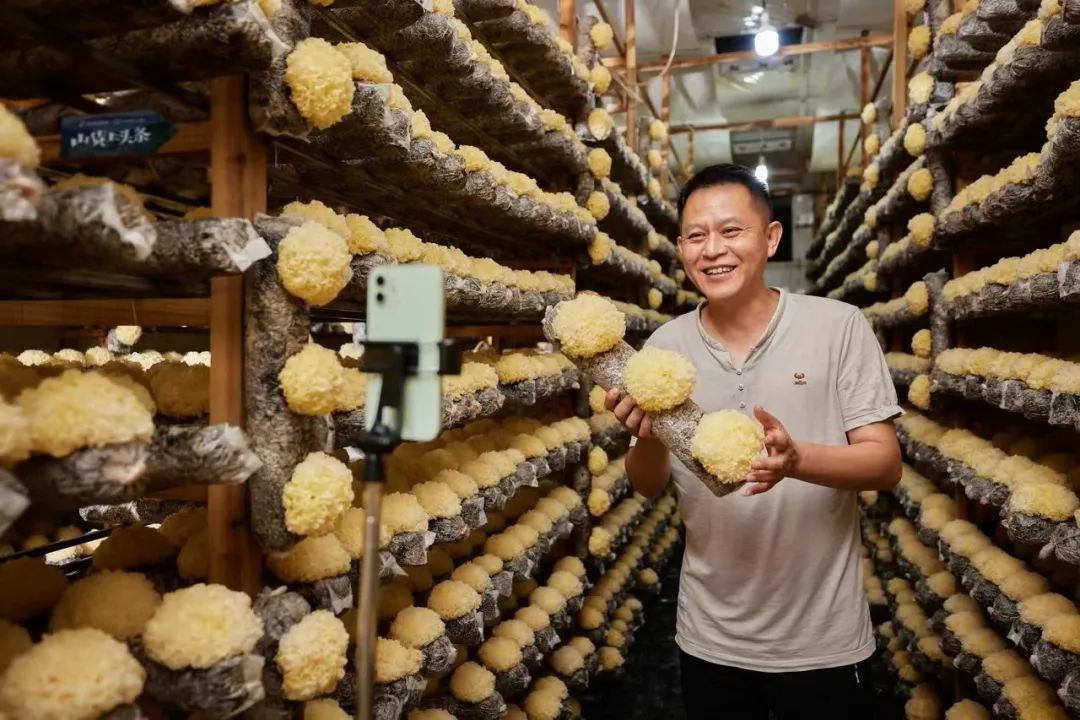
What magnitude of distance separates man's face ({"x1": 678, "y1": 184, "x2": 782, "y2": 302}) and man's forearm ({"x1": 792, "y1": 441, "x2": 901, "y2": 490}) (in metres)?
0.47

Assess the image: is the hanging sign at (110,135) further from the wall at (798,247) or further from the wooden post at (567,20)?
the wall at (798,247)

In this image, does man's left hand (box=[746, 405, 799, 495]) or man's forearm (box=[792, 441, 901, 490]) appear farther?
man's forearm (box=[792, 441, 901, 490])

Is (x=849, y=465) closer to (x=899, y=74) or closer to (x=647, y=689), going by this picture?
(x=647, y=689)

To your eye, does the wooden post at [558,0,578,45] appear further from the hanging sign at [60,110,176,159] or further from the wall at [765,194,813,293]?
the wall at [765,194,813,293]

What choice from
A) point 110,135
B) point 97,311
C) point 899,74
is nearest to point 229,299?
point 110,135

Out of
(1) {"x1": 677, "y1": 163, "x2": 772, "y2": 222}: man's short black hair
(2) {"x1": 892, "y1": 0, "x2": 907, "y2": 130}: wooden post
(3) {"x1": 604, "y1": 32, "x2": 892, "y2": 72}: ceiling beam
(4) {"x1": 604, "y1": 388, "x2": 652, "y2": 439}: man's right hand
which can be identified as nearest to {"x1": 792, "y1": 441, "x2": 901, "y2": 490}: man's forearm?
(4) {"x1": 604, "y1": 388, "x2": 652, "y2": 439}: man's right hand

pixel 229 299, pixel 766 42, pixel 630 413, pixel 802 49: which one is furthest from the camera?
pixel 802 49

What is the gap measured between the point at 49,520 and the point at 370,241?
81.8 inches

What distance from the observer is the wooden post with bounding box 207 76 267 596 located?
4.81ft

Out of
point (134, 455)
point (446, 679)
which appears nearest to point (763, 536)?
point (446, 679)

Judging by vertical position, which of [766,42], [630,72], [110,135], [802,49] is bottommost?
[110,135]

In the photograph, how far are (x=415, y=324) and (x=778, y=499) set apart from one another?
1330 mm

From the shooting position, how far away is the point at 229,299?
4.84 ft

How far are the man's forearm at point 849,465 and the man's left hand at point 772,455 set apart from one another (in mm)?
65
